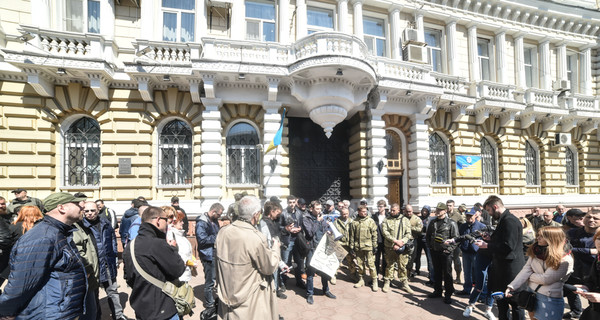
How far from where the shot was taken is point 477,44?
13.2 m

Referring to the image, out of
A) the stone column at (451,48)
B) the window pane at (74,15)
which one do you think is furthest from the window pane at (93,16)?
the stone column at (451,48)

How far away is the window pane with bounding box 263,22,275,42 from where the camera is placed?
1046cm

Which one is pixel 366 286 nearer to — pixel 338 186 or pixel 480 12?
pixel 338 186

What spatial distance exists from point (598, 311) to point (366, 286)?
162 inches

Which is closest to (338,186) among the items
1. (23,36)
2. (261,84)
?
(261,84)

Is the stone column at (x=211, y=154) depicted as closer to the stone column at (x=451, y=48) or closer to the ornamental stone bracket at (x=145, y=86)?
the ornamental stone bracket at (x=145, y=86)

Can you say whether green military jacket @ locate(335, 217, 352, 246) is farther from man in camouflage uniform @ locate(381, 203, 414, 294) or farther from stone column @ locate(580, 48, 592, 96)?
stone column @ locate(580, 48, 592, 96)

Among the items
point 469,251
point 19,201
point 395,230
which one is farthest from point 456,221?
point 19,201

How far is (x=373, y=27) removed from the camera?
11.7 m

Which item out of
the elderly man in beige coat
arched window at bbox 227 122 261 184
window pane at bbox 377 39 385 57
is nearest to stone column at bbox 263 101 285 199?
arched window at bbox 227 122 261 184

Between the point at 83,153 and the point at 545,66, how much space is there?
20824 mm

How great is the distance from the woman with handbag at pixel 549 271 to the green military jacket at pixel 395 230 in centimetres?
271

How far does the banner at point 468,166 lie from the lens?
11.7 m

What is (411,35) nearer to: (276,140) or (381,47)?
(381,47)
